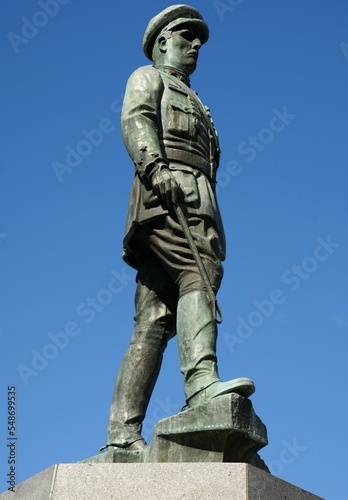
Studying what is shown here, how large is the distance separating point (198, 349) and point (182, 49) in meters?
3.15

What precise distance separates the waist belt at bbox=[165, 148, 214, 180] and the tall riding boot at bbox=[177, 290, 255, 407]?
1313 millimetres

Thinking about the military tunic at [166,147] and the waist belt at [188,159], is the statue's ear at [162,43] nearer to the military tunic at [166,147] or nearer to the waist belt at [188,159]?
the military tunic at [166,147]

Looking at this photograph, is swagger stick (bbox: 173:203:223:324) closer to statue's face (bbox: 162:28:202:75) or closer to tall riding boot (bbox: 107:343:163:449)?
tall riding boot (bbox: 107:343:163:449)

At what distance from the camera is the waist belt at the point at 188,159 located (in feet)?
30.9

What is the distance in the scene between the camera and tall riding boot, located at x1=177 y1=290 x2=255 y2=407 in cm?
838

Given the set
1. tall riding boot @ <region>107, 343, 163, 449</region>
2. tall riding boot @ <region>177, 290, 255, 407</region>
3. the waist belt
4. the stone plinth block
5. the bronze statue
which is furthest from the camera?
the waist belt

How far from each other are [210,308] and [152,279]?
35.0 inches

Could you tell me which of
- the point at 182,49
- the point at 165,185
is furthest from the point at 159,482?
the point at 182,49

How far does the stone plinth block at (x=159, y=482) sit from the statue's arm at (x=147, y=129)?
239 centimetres

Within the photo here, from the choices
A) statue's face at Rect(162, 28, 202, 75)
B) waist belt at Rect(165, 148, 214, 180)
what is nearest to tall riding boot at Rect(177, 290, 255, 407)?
waist belt at Rect(165, 148, 214, 180)

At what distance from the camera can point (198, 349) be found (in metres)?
8.58

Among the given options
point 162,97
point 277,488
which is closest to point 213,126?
point 162,97

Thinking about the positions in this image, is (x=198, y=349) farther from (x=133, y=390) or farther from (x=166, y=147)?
(x=166, y=147)

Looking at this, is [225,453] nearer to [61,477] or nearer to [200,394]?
[200,394]
